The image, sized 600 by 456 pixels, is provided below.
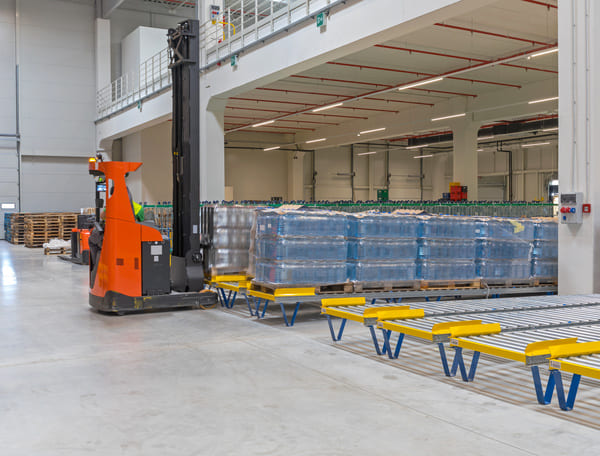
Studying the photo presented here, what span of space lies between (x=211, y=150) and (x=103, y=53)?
564 inches

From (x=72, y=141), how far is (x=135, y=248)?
69.7 ft

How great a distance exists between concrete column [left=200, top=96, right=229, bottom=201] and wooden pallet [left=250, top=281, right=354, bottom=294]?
7.94 m

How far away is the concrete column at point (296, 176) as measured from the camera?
33656 mm

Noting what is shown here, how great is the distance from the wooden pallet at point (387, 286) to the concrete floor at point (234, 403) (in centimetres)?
128

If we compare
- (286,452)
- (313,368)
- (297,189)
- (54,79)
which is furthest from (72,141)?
(286,452)

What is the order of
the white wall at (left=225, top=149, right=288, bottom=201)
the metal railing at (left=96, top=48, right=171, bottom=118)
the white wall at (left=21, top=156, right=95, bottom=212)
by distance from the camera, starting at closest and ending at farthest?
1. the metal railing at (left=96, top=48, right=171, bottom=118)
2. the white wall at (left=21, top=156, right=95, bottom=212)
3. the white wall at (left=225, top=149, right=288, bottom=201)

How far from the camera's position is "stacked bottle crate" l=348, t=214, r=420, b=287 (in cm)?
817

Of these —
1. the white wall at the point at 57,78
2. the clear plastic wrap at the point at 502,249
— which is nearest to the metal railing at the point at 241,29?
the clear plastic wrap at the point at 502,249

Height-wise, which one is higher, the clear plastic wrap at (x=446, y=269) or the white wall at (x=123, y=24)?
the white wall at (x=123, y=24)

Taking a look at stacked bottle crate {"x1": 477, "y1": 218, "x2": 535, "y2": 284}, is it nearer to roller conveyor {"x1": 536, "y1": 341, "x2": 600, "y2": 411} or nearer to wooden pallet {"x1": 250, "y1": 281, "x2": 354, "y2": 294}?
wooden pallet {"x1": 250, "y1": 281, "x2": 354, "y2": 294}

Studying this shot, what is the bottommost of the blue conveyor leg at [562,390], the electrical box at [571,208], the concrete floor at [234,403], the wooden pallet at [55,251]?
the concrete floor at [234,403]

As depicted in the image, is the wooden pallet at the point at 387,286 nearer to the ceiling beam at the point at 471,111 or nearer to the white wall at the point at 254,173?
the ceiling beam at the point at 471,111

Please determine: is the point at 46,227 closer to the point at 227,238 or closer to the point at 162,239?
the point at 227,238

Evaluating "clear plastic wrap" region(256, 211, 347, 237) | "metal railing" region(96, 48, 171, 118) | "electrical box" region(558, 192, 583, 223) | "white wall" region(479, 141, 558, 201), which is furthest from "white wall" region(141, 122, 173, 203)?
"white wall" region(479, 141, 558, 201)
